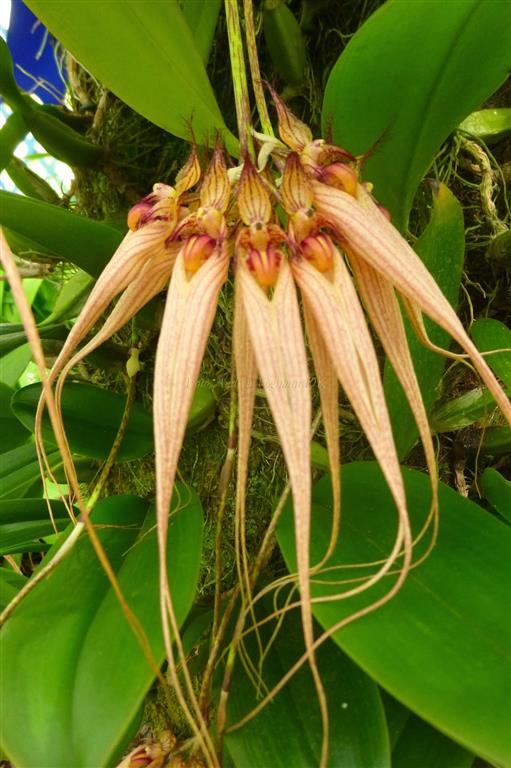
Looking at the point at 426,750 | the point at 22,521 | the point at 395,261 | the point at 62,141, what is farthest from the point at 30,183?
the point at 426,750

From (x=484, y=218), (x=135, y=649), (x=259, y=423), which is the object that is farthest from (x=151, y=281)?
(x=484, y=218)

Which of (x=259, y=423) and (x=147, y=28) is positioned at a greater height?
(x=147, y=28)

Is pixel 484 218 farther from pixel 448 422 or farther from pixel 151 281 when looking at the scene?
pixel 151 281

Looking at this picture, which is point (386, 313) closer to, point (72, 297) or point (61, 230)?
point (61, 230)

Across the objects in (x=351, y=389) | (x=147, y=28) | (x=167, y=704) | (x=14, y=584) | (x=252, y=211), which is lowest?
(x=167, y=704)

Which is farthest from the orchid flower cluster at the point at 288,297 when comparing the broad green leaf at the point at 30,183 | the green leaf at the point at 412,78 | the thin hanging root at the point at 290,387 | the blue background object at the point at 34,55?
the blue background object at the point at 34,55

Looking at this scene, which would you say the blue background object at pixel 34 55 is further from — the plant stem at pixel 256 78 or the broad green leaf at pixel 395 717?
the broad green leaf at pixel 395 717

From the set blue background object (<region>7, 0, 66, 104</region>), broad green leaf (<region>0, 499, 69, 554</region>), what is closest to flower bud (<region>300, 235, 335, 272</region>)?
broad green leaf (<region>0, 499, 69, 554</region>)
